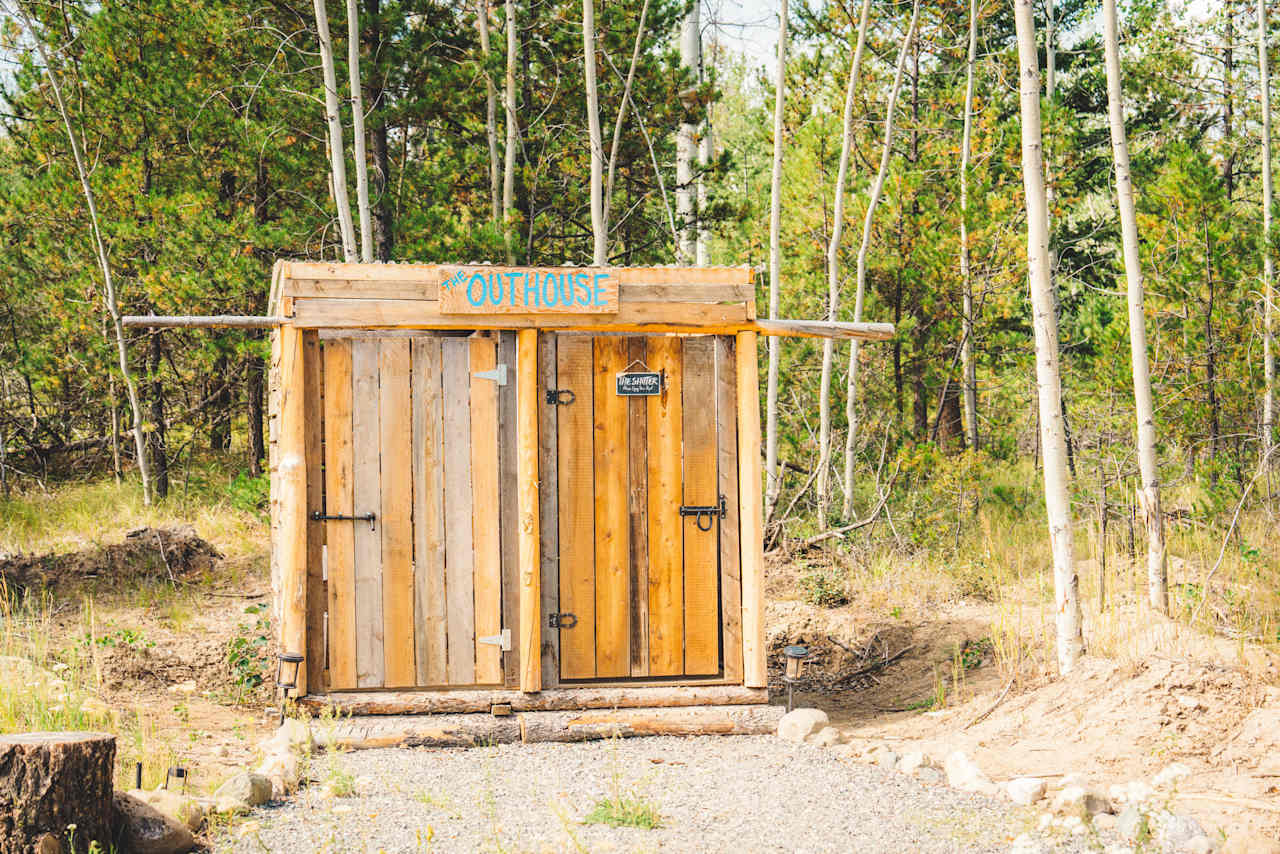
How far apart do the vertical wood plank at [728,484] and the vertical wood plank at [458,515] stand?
4.63ft

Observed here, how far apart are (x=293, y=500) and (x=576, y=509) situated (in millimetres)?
1527

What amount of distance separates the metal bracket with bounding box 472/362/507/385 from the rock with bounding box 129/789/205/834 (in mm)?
2642

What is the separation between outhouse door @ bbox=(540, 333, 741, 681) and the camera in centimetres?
594

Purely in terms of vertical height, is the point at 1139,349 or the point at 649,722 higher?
the point at 1139,349

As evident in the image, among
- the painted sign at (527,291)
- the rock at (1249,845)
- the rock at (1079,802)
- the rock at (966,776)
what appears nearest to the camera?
the rock at (1249,845)

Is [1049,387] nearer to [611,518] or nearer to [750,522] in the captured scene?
[750,522]

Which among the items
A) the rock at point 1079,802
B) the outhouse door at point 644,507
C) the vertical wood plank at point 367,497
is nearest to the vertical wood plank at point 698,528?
the outhouse door at point 644,507

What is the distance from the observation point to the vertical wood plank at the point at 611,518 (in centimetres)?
596

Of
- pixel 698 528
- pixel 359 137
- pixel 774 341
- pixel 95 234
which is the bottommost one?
pixel 698 528

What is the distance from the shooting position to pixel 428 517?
5.85 meters

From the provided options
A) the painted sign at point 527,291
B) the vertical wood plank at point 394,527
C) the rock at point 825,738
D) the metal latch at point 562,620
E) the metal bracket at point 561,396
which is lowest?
the rock at point 825,738

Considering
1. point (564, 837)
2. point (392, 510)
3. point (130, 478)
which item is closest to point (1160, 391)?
point (392, 510)

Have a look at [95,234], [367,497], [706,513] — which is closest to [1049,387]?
[706,513]

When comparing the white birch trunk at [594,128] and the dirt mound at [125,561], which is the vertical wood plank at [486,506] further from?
the dirt mound at [125,561]
